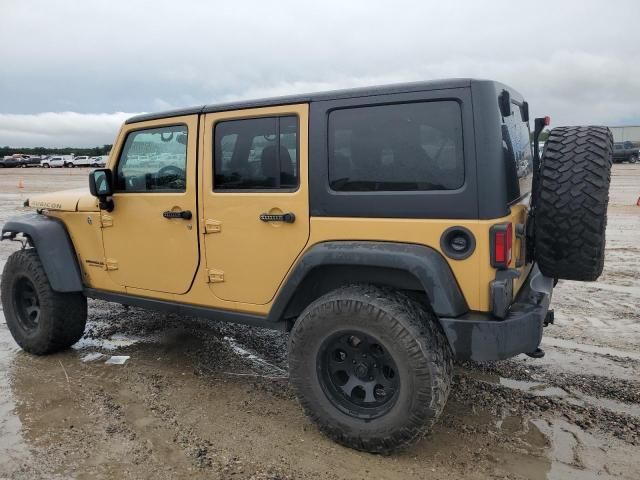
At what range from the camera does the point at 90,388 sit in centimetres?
392

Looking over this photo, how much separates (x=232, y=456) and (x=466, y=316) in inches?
59.0

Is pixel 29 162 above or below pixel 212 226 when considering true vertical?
above

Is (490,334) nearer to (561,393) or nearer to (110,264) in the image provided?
(561,393)

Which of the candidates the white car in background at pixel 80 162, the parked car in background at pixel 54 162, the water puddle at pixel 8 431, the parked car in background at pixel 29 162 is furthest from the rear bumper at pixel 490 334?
the parked car in background at pixel 29 162

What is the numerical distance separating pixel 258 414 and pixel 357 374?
0.85 m

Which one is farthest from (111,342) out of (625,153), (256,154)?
(625,153)

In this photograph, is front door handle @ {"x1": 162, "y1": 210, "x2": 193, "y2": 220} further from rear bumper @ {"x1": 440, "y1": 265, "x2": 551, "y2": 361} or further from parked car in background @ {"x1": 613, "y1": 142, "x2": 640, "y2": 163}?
parked car in background @ {"x1": 613, "y1": 142, "x2": 640, "y2": 163}

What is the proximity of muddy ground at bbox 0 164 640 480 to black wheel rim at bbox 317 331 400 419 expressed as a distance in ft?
0.90

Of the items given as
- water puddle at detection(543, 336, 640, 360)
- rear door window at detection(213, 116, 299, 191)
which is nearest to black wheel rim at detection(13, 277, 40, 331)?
rear door window at detection(213, 116, 299, 191)

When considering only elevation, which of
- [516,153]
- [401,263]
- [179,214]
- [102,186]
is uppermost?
[516,153]

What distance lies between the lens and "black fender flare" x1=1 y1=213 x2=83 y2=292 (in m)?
4.33

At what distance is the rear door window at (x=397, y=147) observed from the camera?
109 inches

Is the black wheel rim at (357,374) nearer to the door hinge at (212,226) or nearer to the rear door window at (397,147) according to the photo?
the rear door window at (397,147)

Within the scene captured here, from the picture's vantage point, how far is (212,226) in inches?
139
